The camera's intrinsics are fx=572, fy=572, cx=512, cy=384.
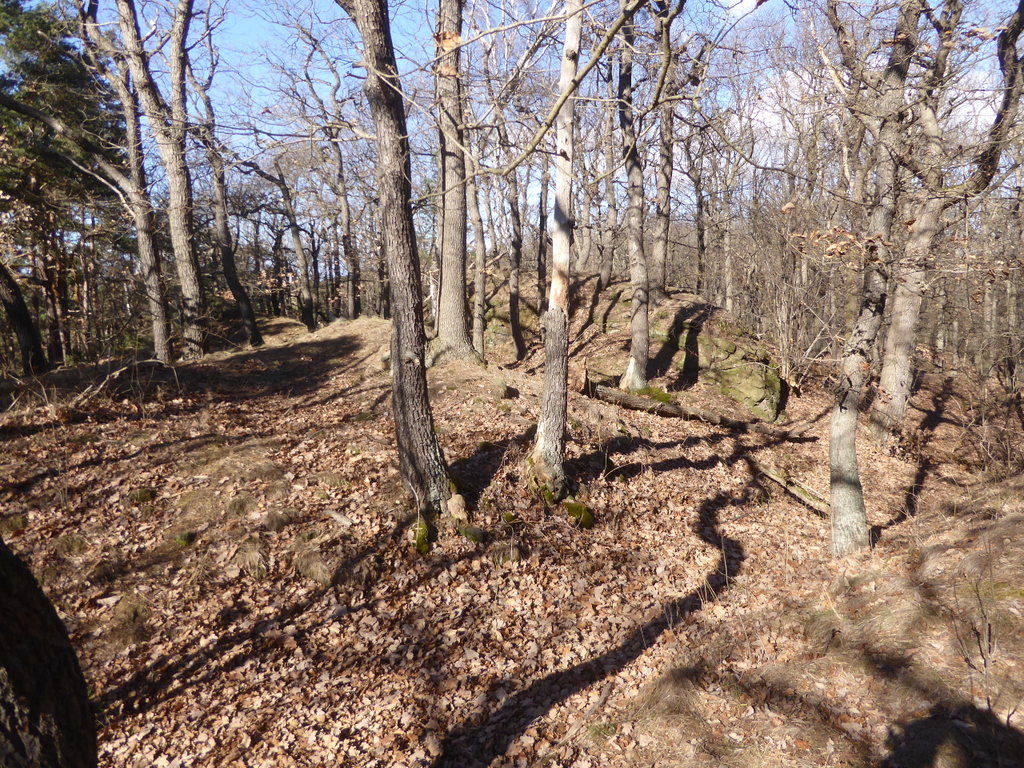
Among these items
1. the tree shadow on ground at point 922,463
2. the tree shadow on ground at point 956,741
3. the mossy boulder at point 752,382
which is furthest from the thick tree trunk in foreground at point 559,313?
the mossy boulder at point 752,382

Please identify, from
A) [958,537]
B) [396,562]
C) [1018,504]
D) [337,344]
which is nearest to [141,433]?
[396,562]

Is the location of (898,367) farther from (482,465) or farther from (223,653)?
(223,653)

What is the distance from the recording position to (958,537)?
629 centimetres

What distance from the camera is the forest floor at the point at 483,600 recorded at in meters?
4.39

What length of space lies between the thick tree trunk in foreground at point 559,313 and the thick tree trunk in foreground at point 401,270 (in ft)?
4.82

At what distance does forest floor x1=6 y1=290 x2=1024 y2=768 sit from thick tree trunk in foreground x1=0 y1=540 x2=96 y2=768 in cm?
222

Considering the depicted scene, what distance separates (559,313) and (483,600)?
144 inches

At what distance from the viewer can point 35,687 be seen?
2.48 meters

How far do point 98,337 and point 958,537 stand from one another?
48.4 feet

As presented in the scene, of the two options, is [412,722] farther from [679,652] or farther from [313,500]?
[313,500]

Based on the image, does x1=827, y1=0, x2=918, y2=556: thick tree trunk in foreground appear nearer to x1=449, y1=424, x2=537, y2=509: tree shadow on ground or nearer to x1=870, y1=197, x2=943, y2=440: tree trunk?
x1=449, y1=424, x2=537, y2=509: tree shadow on ground

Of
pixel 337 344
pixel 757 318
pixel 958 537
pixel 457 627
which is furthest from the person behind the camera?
pixel 757 318

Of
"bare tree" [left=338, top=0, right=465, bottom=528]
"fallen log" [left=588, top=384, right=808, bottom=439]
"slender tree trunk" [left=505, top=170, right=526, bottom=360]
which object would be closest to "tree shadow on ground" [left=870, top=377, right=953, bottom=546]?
"fallen log" [left=588, top=384, right=808, bottom=439]

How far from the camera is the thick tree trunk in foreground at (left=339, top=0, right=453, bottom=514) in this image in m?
6.52
